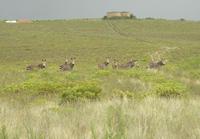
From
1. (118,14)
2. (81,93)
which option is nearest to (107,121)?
(81,93)

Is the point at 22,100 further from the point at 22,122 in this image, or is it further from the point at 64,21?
the point at 64,21

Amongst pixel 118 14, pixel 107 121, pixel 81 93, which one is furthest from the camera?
pixel 118 14

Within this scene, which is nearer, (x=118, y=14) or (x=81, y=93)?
(x=81, y=93)

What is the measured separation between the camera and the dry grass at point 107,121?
7824mm

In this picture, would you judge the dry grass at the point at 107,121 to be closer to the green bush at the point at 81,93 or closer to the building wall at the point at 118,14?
the green bush at the point at 81,93

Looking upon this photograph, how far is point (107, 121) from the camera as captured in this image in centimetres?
806

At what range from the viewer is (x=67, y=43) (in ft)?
215

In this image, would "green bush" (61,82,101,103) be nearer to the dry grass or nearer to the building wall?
the dry grass

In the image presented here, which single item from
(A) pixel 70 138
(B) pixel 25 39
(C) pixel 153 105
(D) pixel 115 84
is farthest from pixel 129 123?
(B) pixel 25 39

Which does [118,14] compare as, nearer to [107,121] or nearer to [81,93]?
[81,93]

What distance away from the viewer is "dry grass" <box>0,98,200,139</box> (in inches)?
308

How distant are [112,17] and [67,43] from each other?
5355cm

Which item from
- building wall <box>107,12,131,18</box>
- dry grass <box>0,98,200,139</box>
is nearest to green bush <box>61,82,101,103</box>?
dry grass <box>0,98,200,139</box>

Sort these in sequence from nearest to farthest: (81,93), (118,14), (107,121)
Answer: (107,121) → (81,93) → (118,14)
